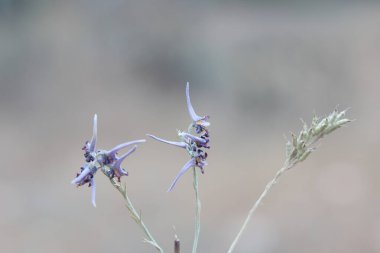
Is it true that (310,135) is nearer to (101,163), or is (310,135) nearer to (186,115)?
(101,163)

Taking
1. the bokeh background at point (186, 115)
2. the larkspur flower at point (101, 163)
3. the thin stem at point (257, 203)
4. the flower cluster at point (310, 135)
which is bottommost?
the thin stem at point (257, 203)

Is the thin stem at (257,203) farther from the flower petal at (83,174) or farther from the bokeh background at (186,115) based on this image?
the bokeh background at (186,115)

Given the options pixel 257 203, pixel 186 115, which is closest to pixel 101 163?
pixel 257 203

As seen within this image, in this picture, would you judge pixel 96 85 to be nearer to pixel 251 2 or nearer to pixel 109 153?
→ pixel 251 2

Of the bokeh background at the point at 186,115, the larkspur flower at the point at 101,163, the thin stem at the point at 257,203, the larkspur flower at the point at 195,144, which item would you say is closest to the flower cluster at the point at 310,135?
the thin stem at the point at 257,203

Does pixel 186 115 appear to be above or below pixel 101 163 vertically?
above

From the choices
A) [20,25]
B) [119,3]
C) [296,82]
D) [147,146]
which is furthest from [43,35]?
[296,82]

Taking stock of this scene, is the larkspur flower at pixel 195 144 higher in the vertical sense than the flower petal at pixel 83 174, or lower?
higher

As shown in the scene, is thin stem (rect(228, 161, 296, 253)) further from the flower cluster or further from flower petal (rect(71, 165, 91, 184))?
flower petal (rect(71, 165, 91, 184))

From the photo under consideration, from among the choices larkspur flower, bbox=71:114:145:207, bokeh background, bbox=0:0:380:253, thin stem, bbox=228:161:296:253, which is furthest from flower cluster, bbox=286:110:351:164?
bokeh background, bbox=0:0:380:253
